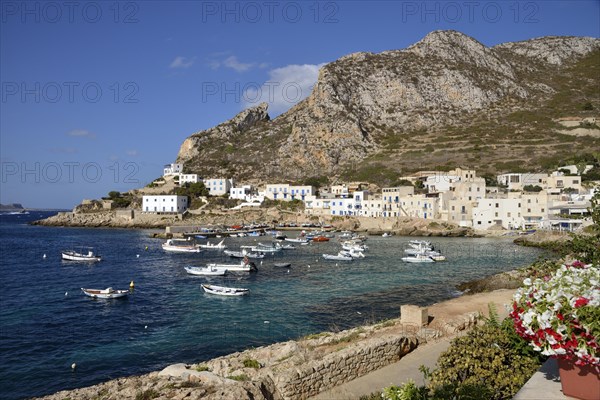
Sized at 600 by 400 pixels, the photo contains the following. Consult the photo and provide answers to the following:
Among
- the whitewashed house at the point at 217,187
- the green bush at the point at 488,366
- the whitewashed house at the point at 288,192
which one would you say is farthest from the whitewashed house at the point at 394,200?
the green bush at the point at 488,366

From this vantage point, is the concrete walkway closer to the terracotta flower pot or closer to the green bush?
the green bush

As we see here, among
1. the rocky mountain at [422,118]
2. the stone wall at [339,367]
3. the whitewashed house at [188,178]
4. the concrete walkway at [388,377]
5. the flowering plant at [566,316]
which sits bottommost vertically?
the concrete walkway at [388,377]

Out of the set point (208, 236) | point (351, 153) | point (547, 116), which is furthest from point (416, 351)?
point (547, 116)

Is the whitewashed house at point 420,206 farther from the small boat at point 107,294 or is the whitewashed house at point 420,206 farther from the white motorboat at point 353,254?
the small boat at point 107,294

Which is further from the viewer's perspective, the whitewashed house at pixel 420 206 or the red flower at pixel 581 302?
the whitewashed house at pixel 420 206

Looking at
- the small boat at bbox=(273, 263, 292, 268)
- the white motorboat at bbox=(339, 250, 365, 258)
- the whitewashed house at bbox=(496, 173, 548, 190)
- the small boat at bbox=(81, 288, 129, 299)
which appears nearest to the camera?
the small boat at bbox=(81, 288, 129, 299)

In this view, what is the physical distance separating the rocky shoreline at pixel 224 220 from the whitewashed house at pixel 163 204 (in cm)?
199

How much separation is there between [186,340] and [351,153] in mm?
115159

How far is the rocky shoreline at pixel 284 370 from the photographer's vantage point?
30.6 feet

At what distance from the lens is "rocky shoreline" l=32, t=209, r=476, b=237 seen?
291 ft

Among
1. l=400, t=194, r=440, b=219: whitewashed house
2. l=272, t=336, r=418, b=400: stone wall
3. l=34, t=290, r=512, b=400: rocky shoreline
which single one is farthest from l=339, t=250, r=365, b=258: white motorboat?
l=400, t=194, r=440, b=219: whitewashed house

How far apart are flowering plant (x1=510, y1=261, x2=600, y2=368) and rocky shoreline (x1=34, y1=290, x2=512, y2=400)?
5937mm

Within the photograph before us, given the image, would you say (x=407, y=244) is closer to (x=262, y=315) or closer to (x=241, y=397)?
(x=262, y=315)

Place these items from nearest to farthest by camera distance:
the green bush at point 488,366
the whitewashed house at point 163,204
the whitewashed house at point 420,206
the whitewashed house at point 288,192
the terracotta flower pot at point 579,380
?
the terracotta flower pot at point 579,380 → the green bush at point 488,366 → the whitewashed house at point 420,206 → the whitewashed house at point 163,204 → the whitewashed house at point 288,192
